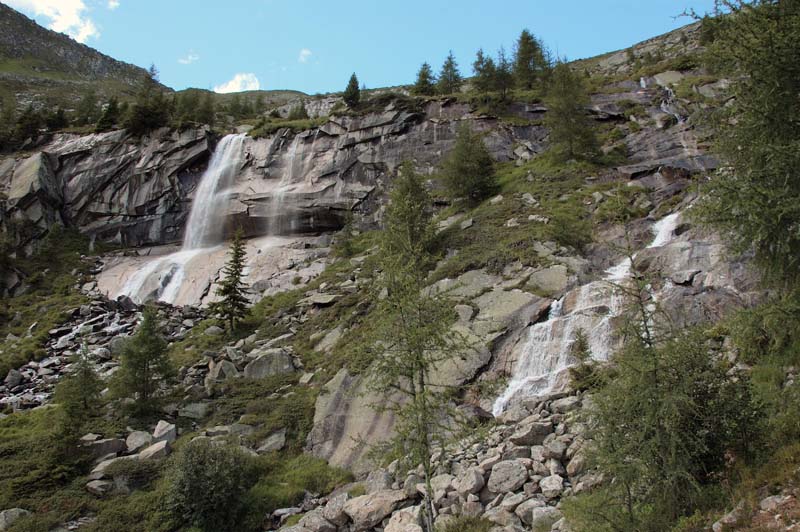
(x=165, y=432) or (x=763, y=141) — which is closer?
(x=763, y=141)

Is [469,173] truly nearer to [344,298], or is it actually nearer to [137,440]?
[344,298]

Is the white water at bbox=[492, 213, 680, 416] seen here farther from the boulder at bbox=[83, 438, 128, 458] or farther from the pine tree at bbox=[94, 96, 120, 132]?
the pine tree at bbox=[94, 96, 120, 132]

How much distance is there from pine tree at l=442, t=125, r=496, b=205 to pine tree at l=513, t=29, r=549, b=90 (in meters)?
22.7

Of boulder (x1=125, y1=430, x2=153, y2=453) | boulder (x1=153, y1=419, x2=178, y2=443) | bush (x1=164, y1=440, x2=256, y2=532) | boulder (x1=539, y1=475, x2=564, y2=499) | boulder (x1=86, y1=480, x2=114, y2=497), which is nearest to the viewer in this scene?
boulder (x1=539, y1=475, x2=564, y2=499)

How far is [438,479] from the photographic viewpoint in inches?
473

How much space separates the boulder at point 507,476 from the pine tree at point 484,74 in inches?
1701

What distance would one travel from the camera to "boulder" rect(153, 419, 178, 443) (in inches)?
738

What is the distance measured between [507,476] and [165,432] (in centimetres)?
1403

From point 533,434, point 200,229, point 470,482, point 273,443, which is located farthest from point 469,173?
point 200,229

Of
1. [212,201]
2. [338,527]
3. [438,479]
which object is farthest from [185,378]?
[212,201]

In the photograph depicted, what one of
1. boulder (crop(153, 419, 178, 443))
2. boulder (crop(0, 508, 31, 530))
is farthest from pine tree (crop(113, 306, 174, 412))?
boulder (crop(0, 508, 31, 530))

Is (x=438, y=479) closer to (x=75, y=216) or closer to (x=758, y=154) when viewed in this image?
(x=758, y=154)

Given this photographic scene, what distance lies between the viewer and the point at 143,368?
69.2ft

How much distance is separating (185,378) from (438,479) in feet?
52.8
